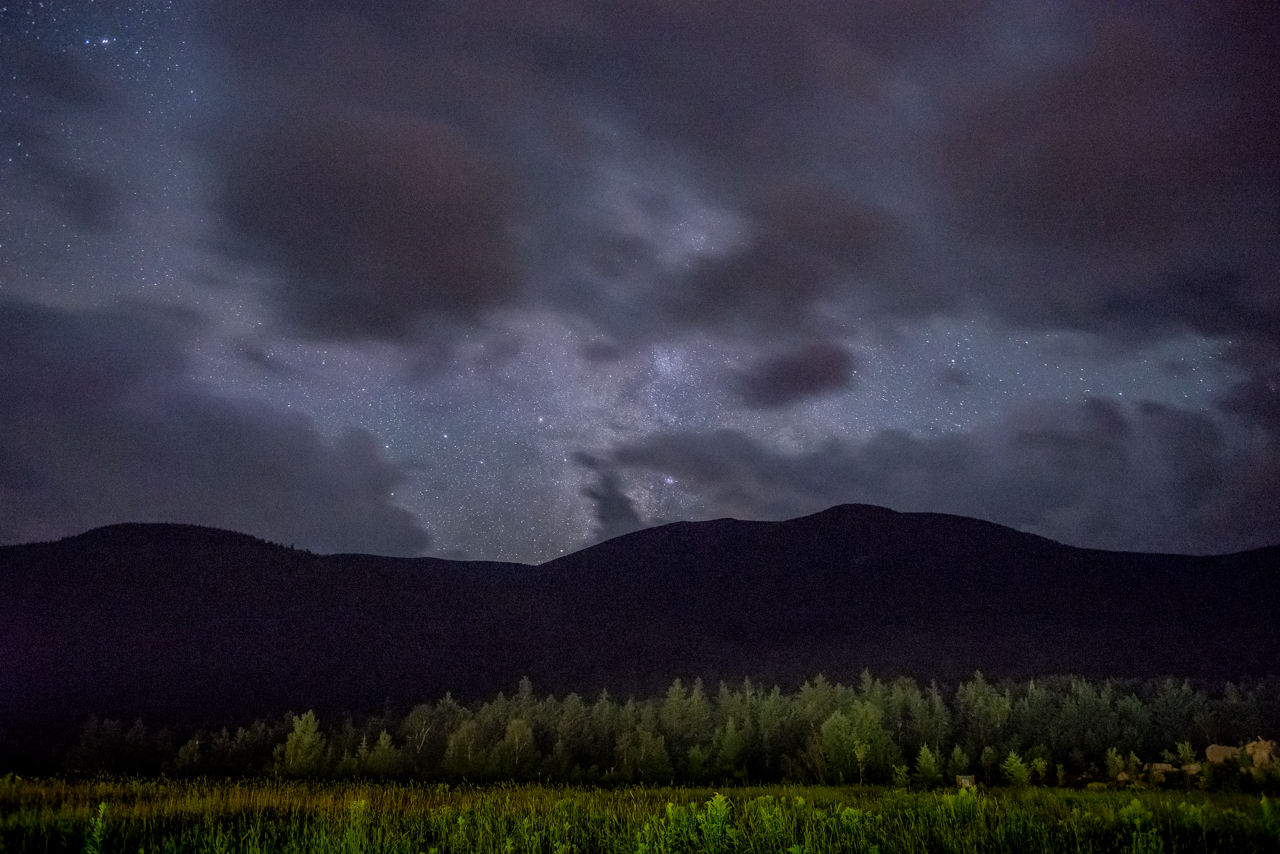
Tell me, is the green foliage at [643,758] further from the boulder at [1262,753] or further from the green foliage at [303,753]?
the boulder at [1262,753]

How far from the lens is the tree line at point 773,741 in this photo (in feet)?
161

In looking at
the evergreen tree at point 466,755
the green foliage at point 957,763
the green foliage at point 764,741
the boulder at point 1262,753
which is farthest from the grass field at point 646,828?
the evergreen tree at point 466,755

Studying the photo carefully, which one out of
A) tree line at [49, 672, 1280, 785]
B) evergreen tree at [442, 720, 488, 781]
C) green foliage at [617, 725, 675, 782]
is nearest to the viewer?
tree line at [49, 672, 1280, 785]

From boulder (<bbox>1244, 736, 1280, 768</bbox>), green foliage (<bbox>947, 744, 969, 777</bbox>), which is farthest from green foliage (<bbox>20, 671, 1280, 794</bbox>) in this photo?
boulder (<bbox>1244, 736, 1280, 768</bbox>)

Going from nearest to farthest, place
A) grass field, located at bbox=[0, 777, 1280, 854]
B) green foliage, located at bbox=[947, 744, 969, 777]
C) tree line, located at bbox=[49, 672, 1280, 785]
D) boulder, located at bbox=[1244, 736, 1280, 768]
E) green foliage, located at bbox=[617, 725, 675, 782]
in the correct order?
1. grass field, located at bbox=[0, 777, 1280, 854]
2. boulder, located at bbox=[1244, 736, 1280, 768]
3. green foliage, located at bbox=[947, 744, 969, 777]
4. tree line, located at bbox=[49, 672, 1280, 785]
5. green foliage, located at bbox=[617, 725, 675, 782]

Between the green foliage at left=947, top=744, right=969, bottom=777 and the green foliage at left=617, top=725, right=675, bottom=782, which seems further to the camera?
the green foliage at left=617, top=725, right=675, bottom=782

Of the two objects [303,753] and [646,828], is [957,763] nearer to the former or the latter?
[646,828]

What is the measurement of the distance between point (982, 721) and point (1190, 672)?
130 meters

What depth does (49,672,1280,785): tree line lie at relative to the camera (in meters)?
48.9

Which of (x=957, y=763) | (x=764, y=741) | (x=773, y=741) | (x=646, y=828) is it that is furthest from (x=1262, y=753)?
(x=773, y=741)

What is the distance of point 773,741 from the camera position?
59.4 m

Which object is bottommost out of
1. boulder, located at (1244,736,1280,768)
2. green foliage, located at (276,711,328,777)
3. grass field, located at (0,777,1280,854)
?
green foliage, located at (276,711,328,777)

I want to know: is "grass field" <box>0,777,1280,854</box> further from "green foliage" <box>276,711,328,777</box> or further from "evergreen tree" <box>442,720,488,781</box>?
"green foliage" <box>276,711,328,777</box>

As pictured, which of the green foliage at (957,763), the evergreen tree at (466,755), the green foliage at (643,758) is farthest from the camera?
the green foliage at (643,758)
